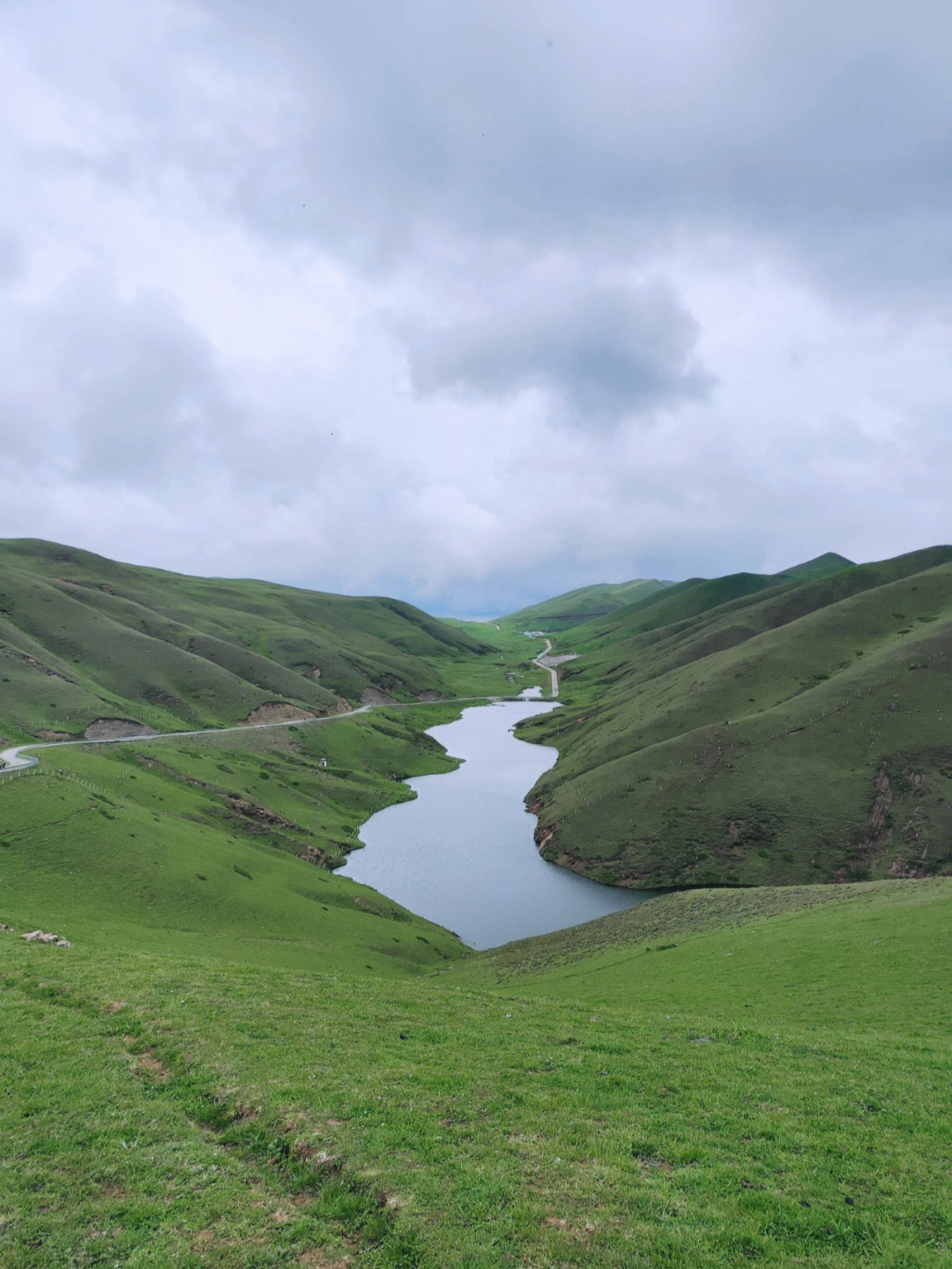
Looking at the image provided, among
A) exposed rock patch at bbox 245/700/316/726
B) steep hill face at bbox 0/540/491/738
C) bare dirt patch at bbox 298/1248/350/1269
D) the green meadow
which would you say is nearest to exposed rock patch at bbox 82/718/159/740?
steep hill face at bbox 0/540/491/738

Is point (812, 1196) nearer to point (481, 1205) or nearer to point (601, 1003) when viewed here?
point (481, 1205)

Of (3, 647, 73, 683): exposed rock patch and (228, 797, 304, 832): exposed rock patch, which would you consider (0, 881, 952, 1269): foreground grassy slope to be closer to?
(228, 797, 304, 832): exposed rock patch

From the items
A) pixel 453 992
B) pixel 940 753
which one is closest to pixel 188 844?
pixel 453 992

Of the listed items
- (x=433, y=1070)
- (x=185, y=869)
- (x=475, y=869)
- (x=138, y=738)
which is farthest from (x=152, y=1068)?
(x=138, y=738)

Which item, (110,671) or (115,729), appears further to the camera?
(110,671)

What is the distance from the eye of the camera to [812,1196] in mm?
11297

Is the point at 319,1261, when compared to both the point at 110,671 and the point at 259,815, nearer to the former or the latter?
the point at 259,815

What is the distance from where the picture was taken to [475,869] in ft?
270

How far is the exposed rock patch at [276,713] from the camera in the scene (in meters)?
143

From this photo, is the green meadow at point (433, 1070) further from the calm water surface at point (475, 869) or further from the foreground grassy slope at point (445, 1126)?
the calm water surface at point (475, 869)

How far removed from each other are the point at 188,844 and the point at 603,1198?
53.9 metres

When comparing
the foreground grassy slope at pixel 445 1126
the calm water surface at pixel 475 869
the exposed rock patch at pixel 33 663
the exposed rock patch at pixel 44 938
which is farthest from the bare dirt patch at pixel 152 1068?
the exposed rock patch at pixel 33 663

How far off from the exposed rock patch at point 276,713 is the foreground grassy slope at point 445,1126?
403ft

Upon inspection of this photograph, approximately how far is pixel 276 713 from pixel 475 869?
84.2 metres
